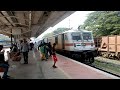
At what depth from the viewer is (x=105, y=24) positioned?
38.1 m

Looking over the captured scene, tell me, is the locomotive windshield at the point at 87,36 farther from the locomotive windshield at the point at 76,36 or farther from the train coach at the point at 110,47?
the train coach at the point at 110,47

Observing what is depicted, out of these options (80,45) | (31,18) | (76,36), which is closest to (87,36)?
(76,36)

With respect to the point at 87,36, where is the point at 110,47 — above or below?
below

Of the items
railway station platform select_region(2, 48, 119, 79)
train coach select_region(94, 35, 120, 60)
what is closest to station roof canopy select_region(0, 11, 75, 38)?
railway station platform select_region(2, 48, 119, 79)

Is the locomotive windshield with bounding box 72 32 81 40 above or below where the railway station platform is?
above

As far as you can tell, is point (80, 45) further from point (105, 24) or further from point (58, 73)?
point (105, 24)

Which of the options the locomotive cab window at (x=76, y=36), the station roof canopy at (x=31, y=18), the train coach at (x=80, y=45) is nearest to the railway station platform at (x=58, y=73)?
the station roof canopy at (x=31, y=18)

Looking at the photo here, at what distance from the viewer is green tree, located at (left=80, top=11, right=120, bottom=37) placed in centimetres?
3631

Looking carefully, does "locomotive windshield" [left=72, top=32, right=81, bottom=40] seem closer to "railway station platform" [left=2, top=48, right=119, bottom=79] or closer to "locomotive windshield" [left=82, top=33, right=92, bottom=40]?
"locomotive windshield" [left=82, top=33, right=92, bottom=40]

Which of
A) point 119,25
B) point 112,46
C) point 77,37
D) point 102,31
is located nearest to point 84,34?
point 77,37

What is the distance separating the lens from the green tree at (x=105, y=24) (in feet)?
119

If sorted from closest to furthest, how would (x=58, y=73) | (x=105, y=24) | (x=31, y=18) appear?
(x=58, y=73) → (x=31, y=18) → (x=105, y=24)
